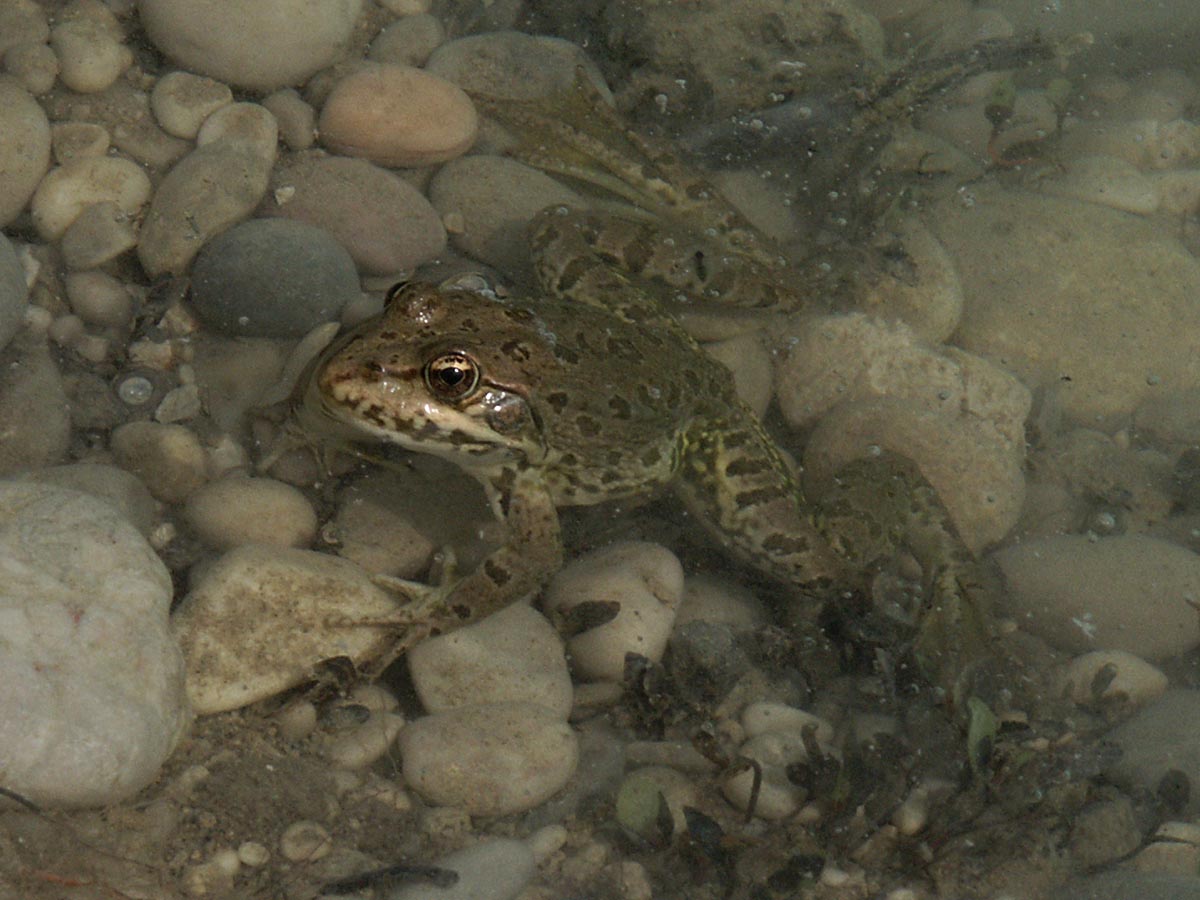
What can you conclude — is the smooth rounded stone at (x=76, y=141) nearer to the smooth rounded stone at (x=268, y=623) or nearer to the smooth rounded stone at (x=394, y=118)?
the smooth rounded stone at (x=394, y=118)

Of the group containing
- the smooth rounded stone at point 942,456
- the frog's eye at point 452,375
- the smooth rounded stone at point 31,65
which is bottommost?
the smooth rounded stone at point 942,456

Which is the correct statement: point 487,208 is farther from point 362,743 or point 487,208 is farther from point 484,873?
point 484,873

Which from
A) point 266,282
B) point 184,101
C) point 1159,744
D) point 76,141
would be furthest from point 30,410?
point 1159,744

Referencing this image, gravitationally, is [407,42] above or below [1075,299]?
above

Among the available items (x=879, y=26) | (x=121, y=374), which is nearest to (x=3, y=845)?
(x=121, y=374)

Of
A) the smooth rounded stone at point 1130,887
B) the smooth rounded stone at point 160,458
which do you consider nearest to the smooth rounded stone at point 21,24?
the smooth rounded stone at point 160,458

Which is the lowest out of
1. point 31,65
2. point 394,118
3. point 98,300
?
point 98,300
